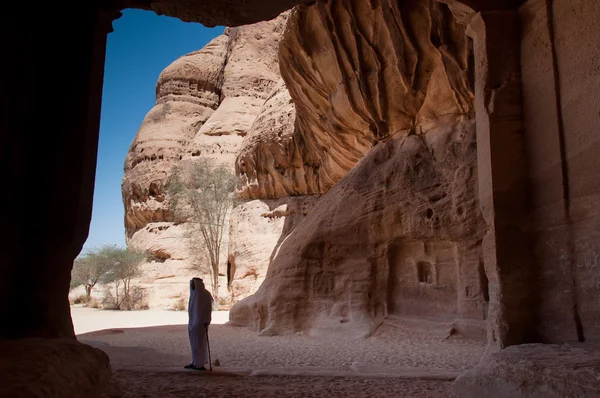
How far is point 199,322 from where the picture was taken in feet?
23.9

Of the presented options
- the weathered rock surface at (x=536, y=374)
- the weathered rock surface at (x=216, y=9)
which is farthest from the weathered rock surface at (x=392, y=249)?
the weathered rock surface at (x=216, y=9)

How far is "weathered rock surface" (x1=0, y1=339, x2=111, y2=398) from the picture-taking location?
2928mm

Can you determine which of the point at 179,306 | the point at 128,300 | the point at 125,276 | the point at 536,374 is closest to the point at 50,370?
the point at 536,374

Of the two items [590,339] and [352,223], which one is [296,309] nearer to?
[352,223]

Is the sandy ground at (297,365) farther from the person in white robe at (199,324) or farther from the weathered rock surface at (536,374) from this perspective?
the weathered rock surface at (536,374)

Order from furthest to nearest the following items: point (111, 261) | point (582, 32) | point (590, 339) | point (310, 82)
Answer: point (111, 261), point (310, 82), point (582, 32), point (590, 339)

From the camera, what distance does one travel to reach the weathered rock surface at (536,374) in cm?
337

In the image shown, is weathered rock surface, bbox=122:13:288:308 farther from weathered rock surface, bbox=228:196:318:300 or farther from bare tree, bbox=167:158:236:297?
weathered rock surface, bbox=228:196:318:300

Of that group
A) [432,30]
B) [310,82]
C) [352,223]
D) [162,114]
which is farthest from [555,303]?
[162,114]

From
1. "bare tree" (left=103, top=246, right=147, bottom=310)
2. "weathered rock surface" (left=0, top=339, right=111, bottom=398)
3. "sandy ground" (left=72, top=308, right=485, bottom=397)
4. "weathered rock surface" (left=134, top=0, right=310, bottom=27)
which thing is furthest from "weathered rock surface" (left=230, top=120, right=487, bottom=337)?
"bare tree" (left=103, top=246, right=147, bottom=310)

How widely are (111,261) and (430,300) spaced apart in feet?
72.4

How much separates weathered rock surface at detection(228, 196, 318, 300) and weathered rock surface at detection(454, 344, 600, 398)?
18638 mm

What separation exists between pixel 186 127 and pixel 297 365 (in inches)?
1081

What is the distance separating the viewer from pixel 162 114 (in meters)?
33.2
